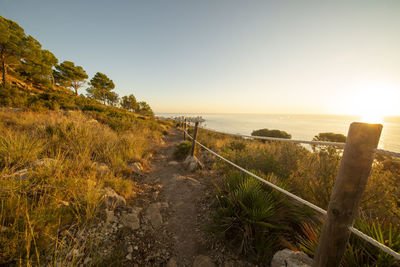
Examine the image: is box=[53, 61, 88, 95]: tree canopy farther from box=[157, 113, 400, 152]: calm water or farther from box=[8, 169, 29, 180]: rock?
box=[8, 169, 29, 180]: rock

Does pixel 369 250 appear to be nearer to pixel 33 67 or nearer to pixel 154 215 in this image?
pixel 154 215

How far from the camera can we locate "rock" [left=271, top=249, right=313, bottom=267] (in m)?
1.26

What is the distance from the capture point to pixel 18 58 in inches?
681

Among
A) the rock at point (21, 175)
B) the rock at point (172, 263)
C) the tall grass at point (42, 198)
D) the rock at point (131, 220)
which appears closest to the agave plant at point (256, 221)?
the rock at point (172, 263)

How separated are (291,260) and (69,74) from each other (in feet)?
143

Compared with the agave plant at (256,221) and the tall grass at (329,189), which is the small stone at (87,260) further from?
the tall grass at (329,189)

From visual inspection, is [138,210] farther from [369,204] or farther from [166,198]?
[369,204]

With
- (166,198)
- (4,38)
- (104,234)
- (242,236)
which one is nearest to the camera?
(104,234)

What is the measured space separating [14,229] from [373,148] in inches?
120

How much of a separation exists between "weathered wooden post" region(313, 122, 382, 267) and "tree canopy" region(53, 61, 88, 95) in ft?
142

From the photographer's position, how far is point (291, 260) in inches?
50.9

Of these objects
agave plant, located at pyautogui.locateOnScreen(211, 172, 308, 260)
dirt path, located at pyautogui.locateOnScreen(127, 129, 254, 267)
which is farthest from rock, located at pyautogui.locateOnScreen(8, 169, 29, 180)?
agave plant, located at pyautogui.locateOnScreen(211, 172, 308, 260)

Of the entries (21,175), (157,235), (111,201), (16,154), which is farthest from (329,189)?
(16,154)

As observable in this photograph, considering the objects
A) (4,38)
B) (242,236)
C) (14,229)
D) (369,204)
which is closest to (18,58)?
(4,38)
